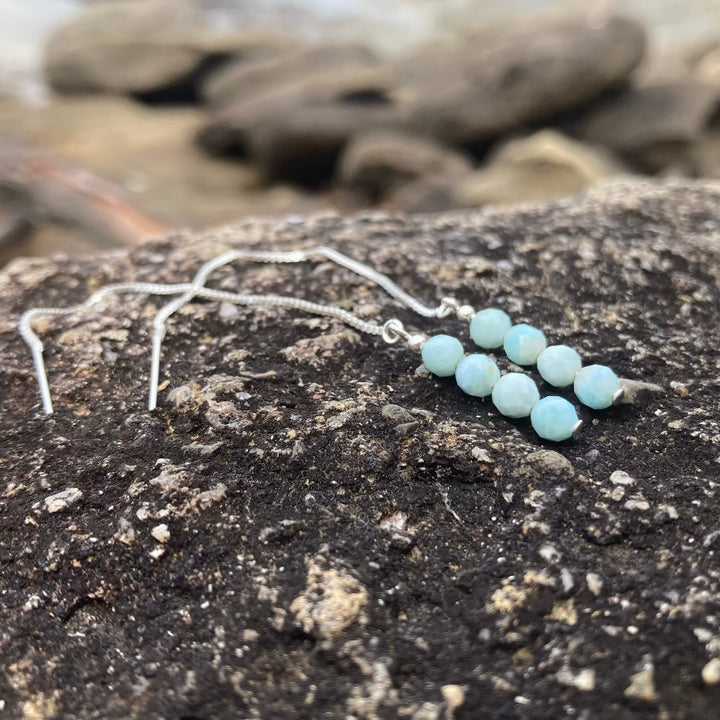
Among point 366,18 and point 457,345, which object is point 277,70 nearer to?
point 457,345

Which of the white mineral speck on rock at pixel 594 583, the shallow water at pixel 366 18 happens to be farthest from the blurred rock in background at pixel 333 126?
the white mineral speck on rock at pixel 594 583

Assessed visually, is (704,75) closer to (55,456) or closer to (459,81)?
(459,81)

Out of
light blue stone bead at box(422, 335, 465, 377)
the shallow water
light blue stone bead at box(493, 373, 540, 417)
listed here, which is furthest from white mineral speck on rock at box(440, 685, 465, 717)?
the shallow water

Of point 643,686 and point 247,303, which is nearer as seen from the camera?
point 643,686

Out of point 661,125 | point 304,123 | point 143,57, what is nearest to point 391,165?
point 304,123

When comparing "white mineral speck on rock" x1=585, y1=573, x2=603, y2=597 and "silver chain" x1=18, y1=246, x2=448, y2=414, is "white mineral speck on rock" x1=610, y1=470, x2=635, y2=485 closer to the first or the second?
"white mineral speck on rock" x1=585, y1=573, x2=603, y2=597

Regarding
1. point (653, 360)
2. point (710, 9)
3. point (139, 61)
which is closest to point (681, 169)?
point (653, 360)

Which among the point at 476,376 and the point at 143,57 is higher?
the point at 476,376
